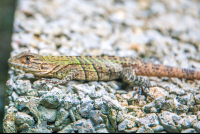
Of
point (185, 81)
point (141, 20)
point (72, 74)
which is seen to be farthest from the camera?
point (141, 20)

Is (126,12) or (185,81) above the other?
(126,12)

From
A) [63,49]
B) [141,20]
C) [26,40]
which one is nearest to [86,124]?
[63,49]

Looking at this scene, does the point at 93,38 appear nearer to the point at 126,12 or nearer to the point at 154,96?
the point at 126,12

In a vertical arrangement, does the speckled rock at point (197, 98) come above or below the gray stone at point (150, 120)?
above

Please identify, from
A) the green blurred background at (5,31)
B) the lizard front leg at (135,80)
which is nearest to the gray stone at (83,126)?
the lizard front leg at (135,80)

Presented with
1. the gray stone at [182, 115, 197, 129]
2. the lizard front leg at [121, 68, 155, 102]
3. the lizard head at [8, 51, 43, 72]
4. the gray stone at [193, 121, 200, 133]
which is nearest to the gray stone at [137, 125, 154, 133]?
the gray stone at [182, 115, 197, 129]

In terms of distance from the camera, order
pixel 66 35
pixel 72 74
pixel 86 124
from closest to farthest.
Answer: pixel 86 124 → pixel 72 74 → pixel 66 35

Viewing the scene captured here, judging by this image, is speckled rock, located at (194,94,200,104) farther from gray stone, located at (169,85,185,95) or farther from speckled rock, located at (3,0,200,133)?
gray stone, located at (169,85,185,95)

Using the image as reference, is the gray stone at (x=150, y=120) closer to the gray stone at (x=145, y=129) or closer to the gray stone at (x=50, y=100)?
the gray stone at (x=145, y=129)
